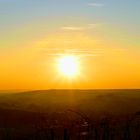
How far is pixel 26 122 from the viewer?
54.8 metres

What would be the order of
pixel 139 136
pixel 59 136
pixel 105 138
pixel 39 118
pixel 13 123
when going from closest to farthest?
pixel 105 138
pixel 139 136
pixel 59 136
pixel 13 123
pixel 39 118

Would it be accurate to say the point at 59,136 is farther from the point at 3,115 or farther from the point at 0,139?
the point at 3,115

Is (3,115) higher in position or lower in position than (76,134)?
higher

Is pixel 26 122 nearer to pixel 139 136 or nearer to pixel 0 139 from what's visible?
pixel 0 139

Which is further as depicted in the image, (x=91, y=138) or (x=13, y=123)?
(x=13, y=123)

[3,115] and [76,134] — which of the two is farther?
[3,115]

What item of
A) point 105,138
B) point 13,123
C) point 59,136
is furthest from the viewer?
point 13,123

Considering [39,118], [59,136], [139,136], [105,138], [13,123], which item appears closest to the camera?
[105,138]

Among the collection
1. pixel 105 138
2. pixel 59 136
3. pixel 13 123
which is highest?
pixel 13 123

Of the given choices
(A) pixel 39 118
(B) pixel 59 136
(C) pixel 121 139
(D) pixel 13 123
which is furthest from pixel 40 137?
(A) pixel 39 118

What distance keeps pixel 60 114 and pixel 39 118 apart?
3257mm

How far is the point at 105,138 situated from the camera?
30.3 m

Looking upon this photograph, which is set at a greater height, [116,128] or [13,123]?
[13,123]

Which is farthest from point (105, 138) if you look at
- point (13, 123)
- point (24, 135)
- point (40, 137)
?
point (13, 123)
